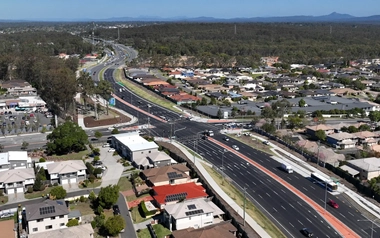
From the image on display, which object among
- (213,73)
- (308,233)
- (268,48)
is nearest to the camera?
(308,233)

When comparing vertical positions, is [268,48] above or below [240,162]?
above

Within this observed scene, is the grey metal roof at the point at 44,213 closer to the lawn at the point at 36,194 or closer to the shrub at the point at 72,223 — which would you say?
the shrub at the point at 72,223

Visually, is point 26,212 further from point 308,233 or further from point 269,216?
point 308,233

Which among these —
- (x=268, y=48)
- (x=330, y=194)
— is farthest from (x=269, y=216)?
(x=268, y=48)

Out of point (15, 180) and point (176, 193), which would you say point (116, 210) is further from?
point (15, 180)

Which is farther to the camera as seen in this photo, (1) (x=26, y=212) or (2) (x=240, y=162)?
(2) (x=240, y=162)

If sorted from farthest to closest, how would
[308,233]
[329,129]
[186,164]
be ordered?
[329,129] < [186,164] < [308,233]

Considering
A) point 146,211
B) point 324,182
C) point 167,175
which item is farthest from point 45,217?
point 324,182
